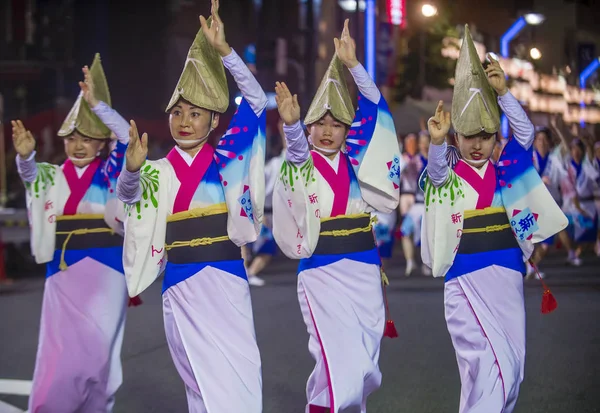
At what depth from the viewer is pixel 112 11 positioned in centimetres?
2080

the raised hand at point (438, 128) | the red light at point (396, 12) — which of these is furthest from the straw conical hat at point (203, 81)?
the red light at point (396, 12)

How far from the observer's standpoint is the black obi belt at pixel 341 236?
205 inches

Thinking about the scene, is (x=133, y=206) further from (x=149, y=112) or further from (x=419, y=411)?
(x=149, y=112)

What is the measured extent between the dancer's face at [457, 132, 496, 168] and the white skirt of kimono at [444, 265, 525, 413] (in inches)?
24.3

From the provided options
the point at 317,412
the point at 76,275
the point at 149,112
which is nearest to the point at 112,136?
the point at 76,275

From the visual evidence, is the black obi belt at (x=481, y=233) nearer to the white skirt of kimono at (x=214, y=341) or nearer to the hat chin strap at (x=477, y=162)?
the hat chin strap at (x=477, y=162)

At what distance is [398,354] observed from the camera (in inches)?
295

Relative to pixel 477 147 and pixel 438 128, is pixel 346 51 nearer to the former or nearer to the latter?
pixel 438 128

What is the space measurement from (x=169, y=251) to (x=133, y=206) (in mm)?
293

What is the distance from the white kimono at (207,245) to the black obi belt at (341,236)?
0.56 m

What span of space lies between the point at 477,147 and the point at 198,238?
5.56ft

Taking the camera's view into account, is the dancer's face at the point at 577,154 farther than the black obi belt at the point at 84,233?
Yes

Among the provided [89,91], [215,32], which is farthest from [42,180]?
[215,32]

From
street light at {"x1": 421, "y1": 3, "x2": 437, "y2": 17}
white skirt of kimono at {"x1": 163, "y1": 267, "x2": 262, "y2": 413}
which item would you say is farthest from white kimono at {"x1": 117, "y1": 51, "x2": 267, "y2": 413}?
street light at {"x1": 421, "y1": 3, "x2": 437, "y2": 17}
